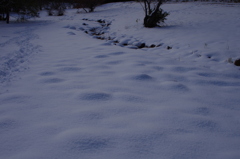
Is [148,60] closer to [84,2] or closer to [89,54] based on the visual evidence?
[89,54]

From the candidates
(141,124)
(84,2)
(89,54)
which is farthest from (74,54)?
(84,2)

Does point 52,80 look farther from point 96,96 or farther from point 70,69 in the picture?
point 96,96

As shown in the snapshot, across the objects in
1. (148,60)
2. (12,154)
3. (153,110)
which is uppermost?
(148,60)

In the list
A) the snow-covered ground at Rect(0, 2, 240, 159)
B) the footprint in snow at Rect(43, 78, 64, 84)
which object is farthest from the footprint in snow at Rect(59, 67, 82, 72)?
the footprint in snow at Rect(43, 78, 64, 84)

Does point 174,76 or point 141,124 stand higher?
point 174,76

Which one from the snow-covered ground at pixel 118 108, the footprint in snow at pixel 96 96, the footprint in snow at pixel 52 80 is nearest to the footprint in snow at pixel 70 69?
the snow-covered ground at pixel 118 108

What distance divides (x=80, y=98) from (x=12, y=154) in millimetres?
794

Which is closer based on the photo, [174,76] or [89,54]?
[174,76]

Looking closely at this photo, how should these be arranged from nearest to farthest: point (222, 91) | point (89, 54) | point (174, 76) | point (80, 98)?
point (80, 98), point (222, 91), point (174, 76), point (89, 54)

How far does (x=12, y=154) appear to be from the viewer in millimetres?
1037

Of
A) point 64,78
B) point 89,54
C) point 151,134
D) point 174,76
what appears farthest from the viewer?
point 89,54

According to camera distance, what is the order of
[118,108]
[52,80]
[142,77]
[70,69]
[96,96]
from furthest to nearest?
1. [70,69]
2. [142,77]
3. [52,80]
4. [96,96]
5. [118,108]

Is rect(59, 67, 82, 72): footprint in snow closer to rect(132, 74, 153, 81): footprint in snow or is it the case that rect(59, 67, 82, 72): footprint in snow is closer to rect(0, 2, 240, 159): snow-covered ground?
rect(0, 2, 240, 159): snow-covered ground

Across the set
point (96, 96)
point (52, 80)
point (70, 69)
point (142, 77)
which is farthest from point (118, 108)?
point (70, 69)
